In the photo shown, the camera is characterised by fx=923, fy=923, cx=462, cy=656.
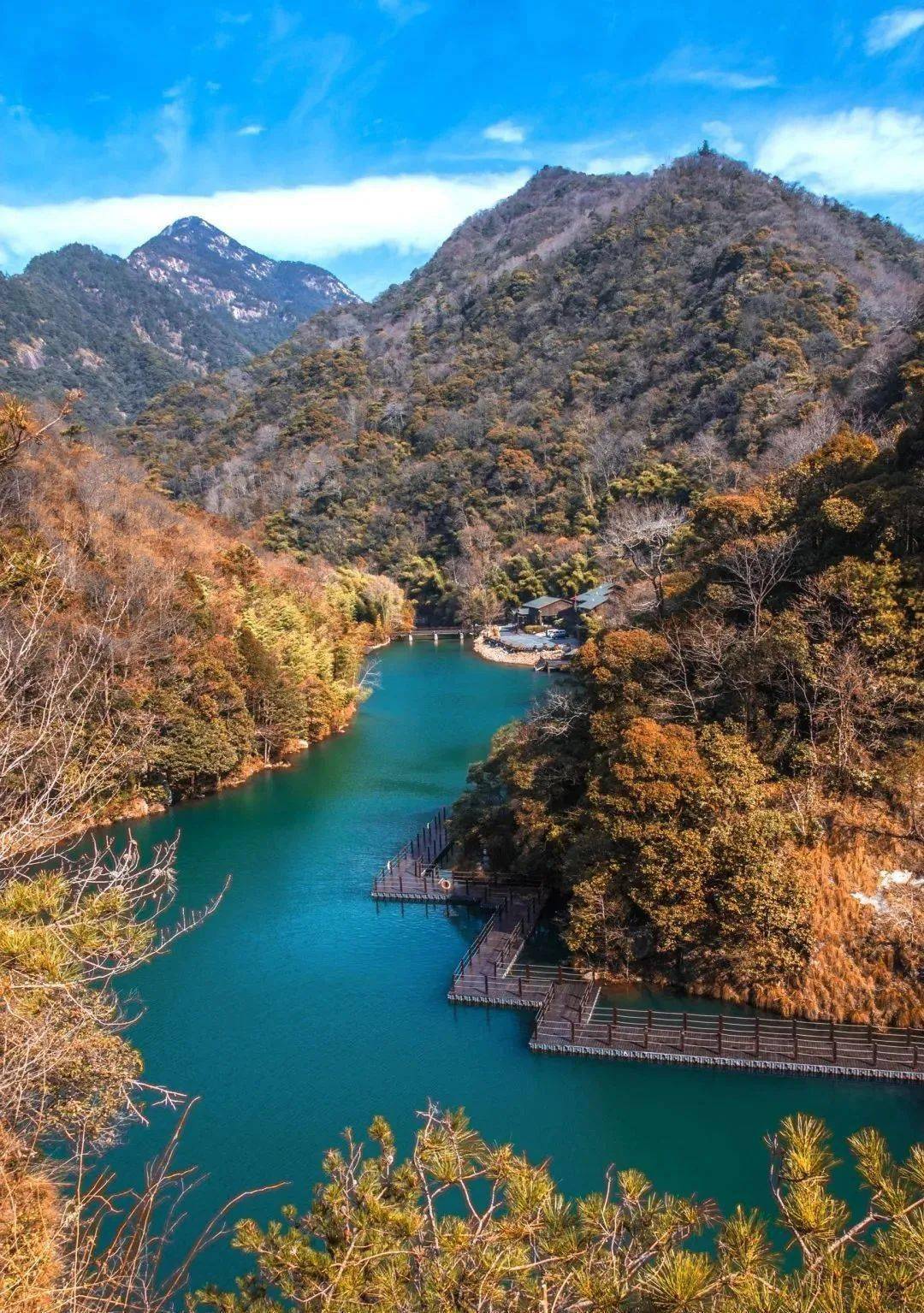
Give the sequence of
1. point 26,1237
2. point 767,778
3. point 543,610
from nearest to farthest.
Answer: point 26,1237 < point 767,778 < point 543,610

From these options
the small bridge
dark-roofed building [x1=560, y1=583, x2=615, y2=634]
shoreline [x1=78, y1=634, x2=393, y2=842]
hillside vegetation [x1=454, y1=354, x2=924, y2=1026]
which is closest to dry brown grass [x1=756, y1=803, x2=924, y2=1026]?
hillside vegetation [x1=454, y1=354, x2=924, y2=1026]

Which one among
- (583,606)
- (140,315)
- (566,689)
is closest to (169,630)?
(566,689)

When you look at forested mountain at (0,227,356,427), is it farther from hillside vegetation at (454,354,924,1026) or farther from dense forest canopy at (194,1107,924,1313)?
dense forest canopy at (194,1107,924,1313)

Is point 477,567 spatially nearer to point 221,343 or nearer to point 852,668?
point 852,668

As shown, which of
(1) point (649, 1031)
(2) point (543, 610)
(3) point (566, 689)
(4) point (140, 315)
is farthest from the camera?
(4) point (140, 315)

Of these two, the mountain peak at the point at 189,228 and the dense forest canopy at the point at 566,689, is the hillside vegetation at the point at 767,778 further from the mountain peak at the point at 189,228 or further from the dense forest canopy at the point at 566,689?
the mountain peak at the point at 189,228

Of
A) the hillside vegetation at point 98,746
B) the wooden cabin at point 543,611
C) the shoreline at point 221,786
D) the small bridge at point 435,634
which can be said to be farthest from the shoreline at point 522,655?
the shoreline at point 221,786

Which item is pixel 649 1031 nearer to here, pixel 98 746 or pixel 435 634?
pixel 98 746
